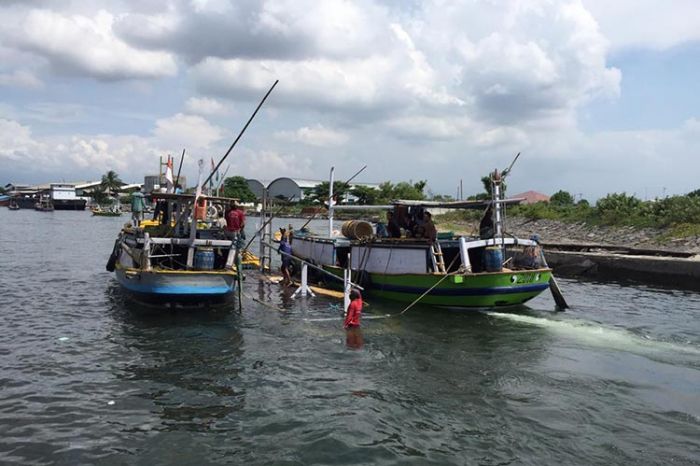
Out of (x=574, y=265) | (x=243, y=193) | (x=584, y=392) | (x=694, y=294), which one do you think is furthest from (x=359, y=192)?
(x=584, y=392)

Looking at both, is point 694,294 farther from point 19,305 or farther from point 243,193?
point 243,193

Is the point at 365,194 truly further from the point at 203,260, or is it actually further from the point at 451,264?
the point at 203,260

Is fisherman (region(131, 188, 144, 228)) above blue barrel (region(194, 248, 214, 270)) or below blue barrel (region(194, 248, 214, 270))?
above

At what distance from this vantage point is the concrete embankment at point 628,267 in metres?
26.3

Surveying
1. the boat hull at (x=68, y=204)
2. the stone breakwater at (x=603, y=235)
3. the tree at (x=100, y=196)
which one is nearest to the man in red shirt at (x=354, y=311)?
the stone breakwater at (x=603, y=235)

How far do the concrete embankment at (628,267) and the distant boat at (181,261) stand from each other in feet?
67.6

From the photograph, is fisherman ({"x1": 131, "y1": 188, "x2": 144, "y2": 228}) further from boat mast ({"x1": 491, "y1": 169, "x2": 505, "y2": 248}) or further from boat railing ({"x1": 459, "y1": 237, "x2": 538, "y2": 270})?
boat mast ({"x1": 491, "y1": 169, "x2": 505, "y2": 248})

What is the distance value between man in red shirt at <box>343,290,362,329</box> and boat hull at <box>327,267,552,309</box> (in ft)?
14.3

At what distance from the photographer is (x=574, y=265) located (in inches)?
1239

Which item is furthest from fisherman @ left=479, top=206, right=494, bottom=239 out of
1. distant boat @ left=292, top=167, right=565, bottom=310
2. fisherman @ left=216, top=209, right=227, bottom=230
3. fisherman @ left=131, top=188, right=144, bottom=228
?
fisherman @ left=131, top=188, right=144, bottom=228

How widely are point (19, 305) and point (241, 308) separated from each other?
25.6ft

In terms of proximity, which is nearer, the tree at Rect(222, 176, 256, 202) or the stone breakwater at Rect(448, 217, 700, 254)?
the stone breakwater at Rect(448, 217, 700, 254)

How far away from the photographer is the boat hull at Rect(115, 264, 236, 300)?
1667 cm

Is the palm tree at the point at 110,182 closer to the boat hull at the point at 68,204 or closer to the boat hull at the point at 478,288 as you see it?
the boat hull at the point at 68,204
